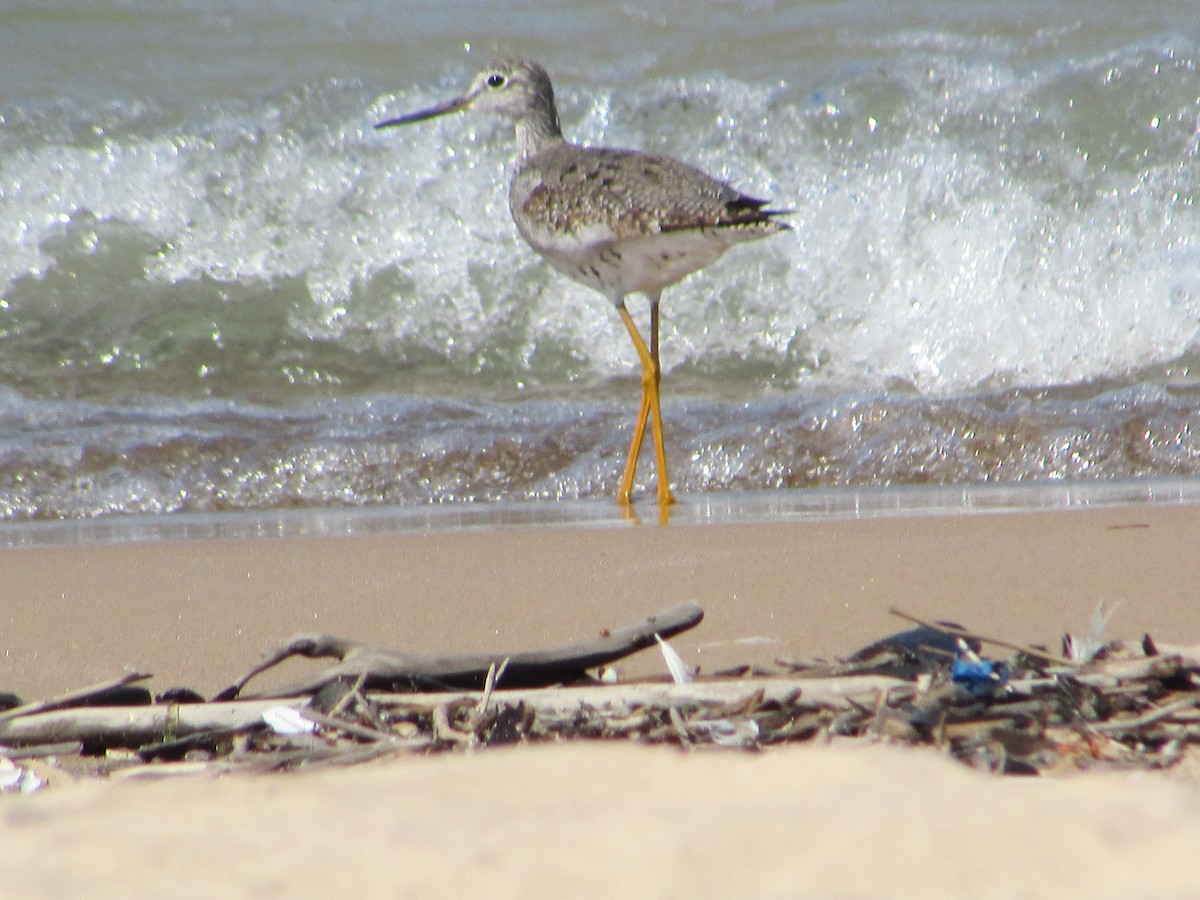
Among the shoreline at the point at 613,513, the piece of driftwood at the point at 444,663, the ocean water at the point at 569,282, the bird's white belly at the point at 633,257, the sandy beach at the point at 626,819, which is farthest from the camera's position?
the ocean water at the point at 569,282

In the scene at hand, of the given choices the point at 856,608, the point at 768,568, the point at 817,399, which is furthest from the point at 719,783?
the point at 817,399

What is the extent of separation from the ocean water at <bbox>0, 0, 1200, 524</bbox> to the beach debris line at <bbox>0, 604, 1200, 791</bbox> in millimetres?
3779

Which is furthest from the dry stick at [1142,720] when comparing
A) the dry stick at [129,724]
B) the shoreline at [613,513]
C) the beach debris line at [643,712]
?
the shoreline at [613,513]

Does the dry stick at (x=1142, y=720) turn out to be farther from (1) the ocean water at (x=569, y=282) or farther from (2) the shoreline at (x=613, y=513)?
(1) the ocean water at (x=569, y=282)

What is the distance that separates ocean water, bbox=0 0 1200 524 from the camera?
562 cm

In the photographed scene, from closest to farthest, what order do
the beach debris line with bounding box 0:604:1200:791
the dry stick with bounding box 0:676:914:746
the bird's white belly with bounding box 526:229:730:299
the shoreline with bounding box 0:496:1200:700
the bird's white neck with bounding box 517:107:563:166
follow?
the beach debris line with bounding box 0:604:1200:791 → the dry stick with bounding box 0:676:914:746 → the shoreline with bounding box 0:496:1200:700 → the bird's white belly with bounding box 526:229:730:299 → the bird's white neck with bounding box 517:107:563:166

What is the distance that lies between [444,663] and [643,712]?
0.28 metres

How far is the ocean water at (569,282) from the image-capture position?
18.4ft

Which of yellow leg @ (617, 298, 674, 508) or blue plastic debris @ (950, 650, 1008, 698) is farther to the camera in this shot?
yellow leg @ (617, 298, 674, 508)

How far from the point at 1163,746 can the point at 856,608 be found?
90cm

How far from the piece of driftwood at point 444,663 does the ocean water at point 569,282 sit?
3.68 meters

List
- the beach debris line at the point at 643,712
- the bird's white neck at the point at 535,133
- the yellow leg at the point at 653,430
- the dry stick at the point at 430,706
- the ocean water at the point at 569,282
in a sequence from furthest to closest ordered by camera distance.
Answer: the bird's white neck at the point at 535,133, the ocean water at the point at 569,282, the yellow leg at the point at 653,430, the dry stick at the point at 430,706, the beach debris line at the point at 643,712

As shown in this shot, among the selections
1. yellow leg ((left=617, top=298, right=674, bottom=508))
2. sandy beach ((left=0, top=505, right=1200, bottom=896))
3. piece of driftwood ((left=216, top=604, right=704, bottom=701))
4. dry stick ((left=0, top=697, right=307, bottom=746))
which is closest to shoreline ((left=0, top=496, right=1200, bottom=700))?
sandy beach ((left=0, top=505, right=1200, bottom=896))

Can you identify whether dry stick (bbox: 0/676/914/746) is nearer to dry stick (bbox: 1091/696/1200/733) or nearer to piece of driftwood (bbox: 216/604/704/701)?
piece of driftwood (bbox: 216/604/704/701)
